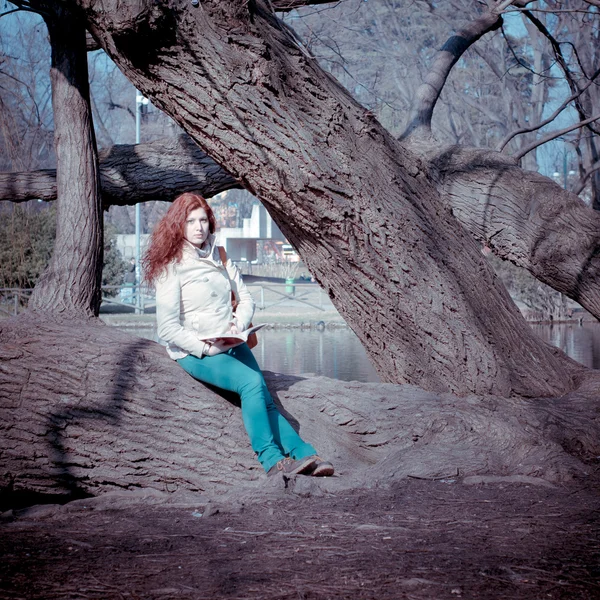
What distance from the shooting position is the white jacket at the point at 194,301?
4277 millimetres

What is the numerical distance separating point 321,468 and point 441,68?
4604mm

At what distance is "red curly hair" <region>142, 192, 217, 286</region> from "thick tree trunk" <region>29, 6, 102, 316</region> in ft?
6.54

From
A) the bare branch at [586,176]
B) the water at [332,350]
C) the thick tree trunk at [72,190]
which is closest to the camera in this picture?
the thick tree trunk at [72,190]

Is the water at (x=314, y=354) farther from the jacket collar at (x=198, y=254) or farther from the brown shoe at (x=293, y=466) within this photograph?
the brown shoe at (x=293, y=466)

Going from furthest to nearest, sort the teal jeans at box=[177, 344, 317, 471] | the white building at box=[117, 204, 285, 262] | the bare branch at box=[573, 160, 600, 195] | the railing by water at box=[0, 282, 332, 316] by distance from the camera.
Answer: the white building at box=[117, 204, 285, 262]
the railing by water at box=[0, 282, 332, 316]
the bare branch at box=[573, 160, 600, 195]
the teal jeans at box=[177, 344, 317, 471]

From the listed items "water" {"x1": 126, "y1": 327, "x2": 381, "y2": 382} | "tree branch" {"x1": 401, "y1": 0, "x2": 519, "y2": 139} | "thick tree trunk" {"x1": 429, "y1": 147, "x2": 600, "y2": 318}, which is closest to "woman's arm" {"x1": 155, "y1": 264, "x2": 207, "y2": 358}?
"thick tree trunk" {"x1": 429, "y1": 147, "x2": 600, "y2": 318}

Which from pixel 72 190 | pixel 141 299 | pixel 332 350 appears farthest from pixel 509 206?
pixel 141 299

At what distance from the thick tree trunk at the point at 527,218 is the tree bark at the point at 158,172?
85.1 inches

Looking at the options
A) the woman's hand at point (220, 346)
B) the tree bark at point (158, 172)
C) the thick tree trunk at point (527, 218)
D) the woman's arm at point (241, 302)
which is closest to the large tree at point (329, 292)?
the woman's hand at point (220, 346)

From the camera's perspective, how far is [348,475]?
14.0 feet

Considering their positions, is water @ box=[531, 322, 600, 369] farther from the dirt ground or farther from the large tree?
the dirt ground

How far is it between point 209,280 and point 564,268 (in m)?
2.77

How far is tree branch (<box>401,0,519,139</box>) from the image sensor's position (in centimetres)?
705

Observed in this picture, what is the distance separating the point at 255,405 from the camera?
4.14 meters
